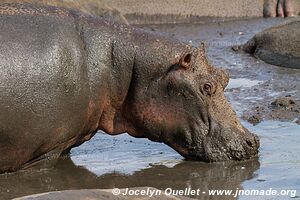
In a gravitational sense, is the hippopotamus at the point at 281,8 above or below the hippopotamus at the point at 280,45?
below

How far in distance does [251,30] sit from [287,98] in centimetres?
702

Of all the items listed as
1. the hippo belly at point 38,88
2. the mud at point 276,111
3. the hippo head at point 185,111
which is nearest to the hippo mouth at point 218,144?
the hippo head at point 185,111

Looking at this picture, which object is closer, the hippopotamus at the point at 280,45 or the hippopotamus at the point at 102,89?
the hippopotamus at the point at 102,89

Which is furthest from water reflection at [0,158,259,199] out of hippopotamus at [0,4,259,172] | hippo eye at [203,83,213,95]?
hippo eye at [203,83,213,95]

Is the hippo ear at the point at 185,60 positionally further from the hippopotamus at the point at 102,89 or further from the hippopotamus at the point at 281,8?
the hippopotamus at the point at 281,8

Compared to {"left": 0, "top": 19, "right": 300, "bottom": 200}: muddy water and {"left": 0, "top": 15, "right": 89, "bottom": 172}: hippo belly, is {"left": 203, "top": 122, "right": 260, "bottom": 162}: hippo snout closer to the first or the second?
{"left": 0, "top": 19, "right": 300, "bottom": 200}: muddy water

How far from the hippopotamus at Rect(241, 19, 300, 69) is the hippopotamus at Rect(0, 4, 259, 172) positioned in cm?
494

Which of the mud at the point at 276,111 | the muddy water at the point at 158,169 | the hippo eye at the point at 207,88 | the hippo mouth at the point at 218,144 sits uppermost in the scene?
the hippo eye at the point at 207,88

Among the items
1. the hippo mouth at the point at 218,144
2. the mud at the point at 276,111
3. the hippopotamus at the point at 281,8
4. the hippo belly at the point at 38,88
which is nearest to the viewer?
the hippo belly at the point at 38,88

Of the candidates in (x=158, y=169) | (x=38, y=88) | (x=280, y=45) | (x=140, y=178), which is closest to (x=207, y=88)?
(x=158, y=169)

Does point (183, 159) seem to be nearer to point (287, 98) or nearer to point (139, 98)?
point (139, 98)

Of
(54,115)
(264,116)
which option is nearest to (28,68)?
(54,115)

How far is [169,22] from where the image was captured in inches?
655

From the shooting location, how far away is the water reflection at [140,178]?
619 cm
